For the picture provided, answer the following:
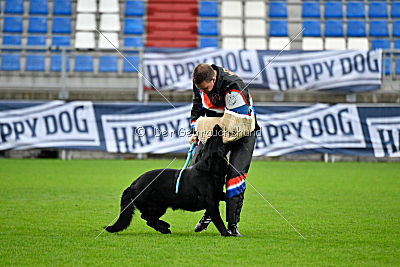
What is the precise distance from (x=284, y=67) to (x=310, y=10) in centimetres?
483

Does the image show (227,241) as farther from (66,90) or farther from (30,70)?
(30,70)

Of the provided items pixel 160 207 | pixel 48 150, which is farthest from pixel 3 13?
pixel 160 207

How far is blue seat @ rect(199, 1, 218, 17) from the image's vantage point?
2184cm

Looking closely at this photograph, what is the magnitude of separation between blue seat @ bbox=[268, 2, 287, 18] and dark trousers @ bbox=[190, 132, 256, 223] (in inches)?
682

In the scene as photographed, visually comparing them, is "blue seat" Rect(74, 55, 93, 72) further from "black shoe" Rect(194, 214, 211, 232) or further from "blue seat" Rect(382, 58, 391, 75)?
"black shoe" Rect(194, 214, 211, 232)

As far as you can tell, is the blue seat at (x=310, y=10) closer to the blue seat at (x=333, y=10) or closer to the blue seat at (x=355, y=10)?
the blue seat at (x=333, y=10)

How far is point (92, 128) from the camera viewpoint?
16672 mm

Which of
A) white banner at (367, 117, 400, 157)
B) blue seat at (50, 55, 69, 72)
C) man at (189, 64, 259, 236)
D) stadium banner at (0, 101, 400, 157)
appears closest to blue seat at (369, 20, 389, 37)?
stadium banner at (0, 101, 400, 157)

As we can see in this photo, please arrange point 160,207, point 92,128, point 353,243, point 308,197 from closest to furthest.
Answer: point 353,243
point 160,207
point 308,197
point 92,128

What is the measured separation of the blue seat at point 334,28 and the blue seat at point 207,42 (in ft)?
14.6

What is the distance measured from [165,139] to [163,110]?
900mm

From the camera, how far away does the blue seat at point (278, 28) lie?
848 inches

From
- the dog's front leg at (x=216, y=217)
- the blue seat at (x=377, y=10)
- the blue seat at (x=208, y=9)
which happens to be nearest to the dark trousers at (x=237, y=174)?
the dog's front leg at (x=216, y=217)

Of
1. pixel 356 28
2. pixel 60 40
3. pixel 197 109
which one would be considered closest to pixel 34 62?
pixel 60 40
